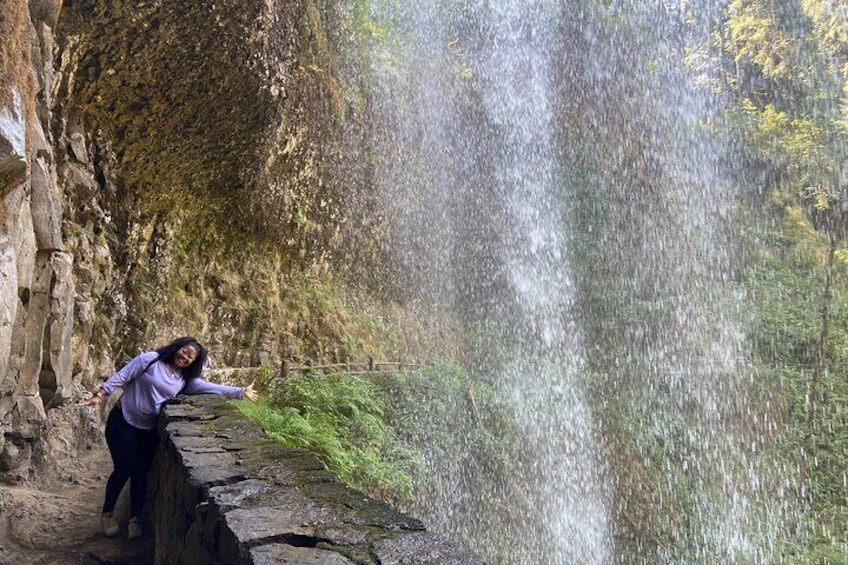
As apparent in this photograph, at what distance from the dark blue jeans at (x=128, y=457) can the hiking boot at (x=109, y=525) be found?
4 cm

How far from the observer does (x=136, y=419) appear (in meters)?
4.00

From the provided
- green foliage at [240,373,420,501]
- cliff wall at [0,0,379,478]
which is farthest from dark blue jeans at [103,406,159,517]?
green foliage at [240,373,420,501]

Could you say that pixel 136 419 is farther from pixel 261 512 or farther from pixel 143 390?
→ pixel 261 512

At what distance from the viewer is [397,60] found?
14242 mm

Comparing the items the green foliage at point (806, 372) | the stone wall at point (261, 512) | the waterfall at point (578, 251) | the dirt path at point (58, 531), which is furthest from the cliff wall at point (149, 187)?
the green foliage at point (806, 372)

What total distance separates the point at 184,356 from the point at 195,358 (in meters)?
A: 0.10

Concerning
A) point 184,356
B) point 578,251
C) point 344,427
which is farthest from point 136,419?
point 578,251

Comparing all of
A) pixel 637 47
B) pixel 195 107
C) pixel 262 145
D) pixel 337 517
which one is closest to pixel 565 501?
pixel 262 145

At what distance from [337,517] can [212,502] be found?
471mm

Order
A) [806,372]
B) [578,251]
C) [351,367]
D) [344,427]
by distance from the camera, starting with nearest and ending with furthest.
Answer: [344,427], [351,367], [806,372], [578,251]

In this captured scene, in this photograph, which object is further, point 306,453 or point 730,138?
point 730,138

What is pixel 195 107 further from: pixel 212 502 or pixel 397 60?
pixel 397 60

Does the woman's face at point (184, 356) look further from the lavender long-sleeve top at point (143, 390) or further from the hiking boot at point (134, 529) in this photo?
the hiking boot at point (134, 529)

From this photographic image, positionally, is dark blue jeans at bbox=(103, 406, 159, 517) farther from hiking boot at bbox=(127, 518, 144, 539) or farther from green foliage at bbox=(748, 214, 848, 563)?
green foliage at bbox=(748, 214, 848, 563)
